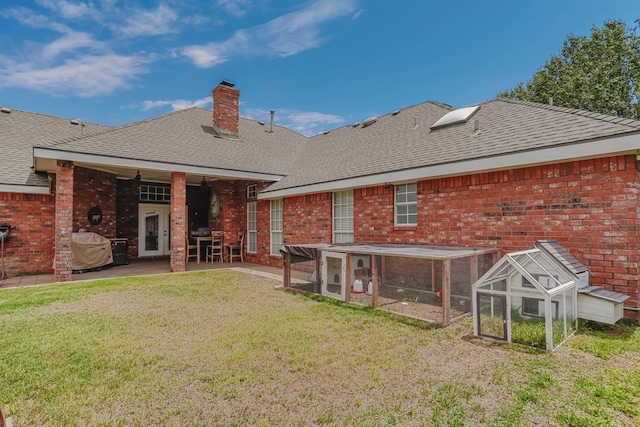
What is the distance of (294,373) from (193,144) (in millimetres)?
10393

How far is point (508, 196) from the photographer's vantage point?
6285mm

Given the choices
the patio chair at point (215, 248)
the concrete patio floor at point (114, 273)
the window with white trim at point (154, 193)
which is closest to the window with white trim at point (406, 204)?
the concrete patio floor at point (114, 273)

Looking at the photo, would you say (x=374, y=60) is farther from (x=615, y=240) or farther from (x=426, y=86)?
(x=615, y=240)

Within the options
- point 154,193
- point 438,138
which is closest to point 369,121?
point 438,138

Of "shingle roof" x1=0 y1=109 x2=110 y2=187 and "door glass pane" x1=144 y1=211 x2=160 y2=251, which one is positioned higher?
"shingle roof" x1=0 y1=109 x2=110 y2=187

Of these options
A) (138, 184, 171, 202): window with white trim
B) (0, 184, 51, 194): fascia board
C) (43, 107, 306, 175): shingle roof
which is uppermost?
(43, 107, 306, 175): shingle roof

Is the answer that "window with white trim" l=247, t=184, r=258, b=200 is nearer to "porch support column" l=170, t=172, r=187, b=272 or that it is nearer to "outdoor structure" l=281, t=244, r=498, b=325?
"porch support column" l=170, t=172, r=187, b=272

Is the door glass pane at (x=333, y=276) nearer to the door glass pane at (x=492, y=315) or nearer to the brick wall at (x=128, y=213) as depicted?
the door glass pane at (x=492, y=315)

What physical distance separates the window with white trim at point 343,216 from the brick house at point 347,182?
4 cm

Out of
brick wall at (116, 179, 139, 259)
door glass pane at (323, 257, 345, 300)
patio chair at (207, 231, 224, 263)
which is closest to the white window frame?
patio chair at (207, 231, 224, 263)

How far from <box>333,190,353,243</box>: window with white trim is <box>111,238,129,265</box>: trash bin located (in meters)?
7.96

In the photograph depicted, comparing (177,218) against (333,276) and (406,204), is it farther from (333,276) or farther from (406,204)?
(406,204)

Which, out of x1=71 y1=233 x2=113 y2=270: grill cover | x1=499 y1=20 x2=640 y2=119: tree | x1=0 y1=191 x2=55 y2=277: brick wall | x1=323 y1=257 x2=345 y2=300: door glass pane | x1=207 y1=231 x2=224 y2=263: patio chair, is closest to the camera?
x1=323 y1=257 x2=345 y2=300: door glass pane

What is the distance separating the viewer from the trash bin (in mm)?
11672
